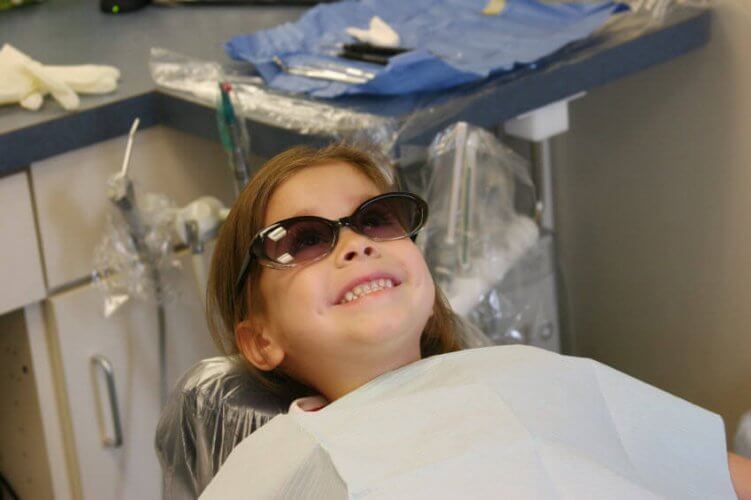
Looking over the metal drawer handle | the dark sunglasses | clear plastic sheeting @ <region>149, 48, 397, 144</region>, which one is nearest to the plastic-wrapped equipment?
clear plastic sheeting @ <region>149, 48, 397, 144</region>

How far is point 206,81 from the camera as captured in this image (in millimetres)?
1769

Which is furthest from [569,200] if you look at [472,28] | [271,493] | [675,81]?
[271,493]

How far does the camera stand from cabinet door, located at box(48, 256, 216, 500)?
180 centimetres

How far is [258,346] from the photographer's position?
127 centimetres

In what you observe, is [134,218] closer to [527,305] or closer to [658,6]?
[527,305]

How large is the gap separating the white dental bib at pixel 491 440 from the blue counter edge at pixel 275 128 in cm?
43

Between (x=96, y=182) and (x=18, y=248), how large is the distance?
0.15 metres

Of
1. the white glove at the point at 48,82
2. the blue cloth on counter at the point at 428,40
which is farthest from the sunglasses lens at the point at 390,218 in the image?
the white glove at the point at 48,82

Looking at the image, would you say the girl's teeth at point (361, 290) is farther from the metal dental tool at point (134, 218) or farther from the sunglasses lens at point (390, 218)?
the metal dental tool at point (134, 218)

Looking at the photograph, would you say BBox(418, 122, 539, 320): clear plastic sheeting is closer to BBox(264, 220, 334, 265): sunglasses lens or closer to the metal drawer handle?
BBox(264, 220, 334, 265): sunglasses lens

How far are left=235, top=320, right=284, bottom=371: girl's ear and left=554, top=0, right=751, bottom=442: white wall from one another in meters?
0.96

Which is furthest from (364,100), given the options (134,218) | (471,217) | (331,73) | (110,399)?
(110,399)

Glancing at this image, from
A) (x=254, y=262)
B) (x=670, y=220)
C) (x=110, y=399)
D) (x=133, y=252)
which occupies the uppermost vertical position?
(x=254, y=262)

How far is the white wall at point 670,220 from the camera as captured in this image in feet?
6.27
